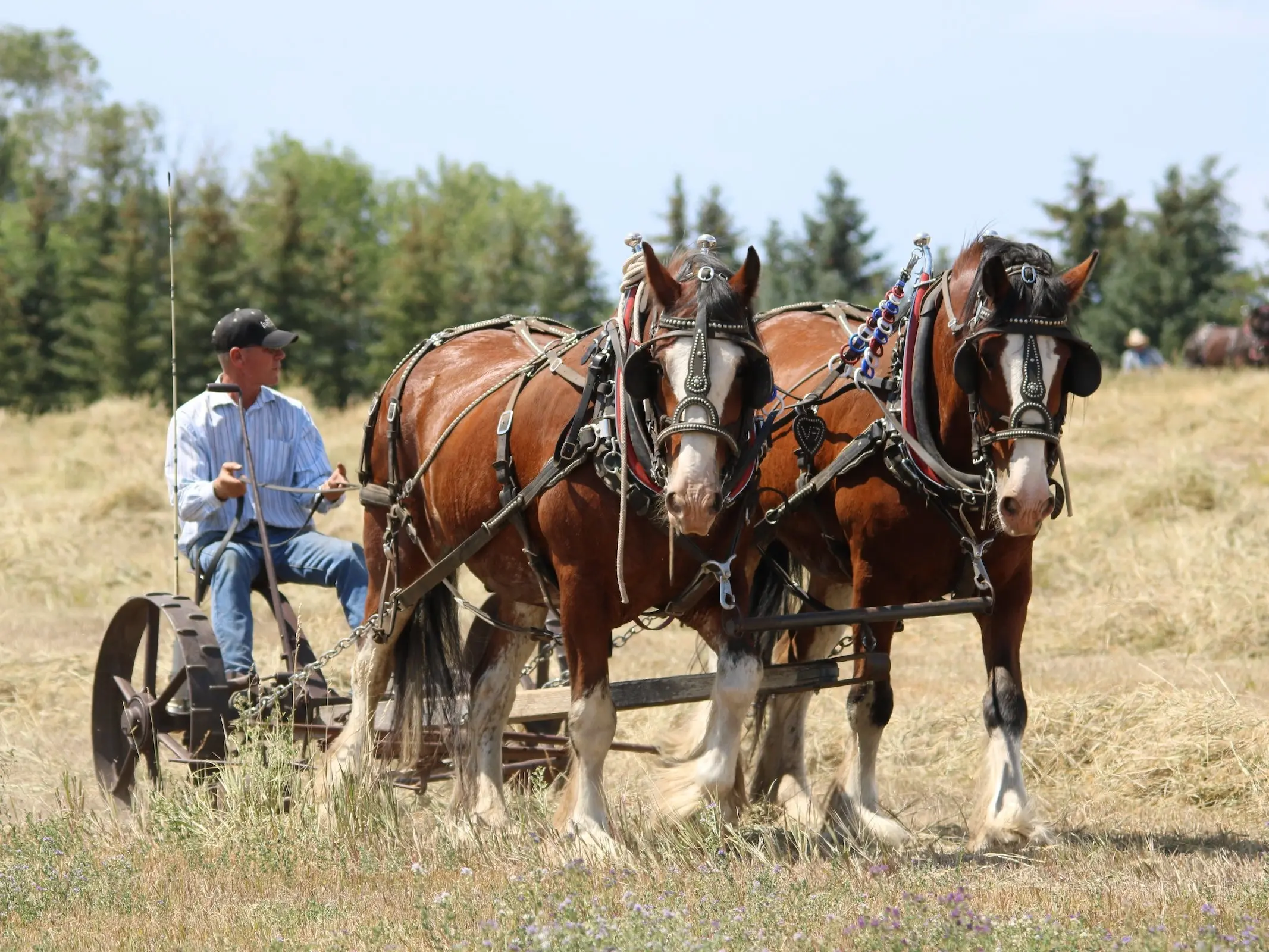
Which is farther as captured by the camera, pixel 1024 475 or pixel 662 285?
pixel 662 285

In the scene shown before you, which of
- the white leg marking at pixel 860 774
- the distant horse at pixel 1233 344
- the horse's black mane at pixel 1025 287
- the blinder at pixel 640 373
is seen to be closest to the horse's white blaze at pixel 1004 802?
the white leg marking at pixel 860 774

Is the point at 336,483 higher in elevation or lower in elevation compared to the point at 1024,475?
higher

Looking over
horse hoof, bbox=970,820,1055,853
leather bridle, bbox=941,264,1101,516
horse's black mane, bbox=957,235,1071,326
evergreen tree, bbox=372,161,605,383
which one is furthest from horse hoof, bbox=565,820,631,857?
evergreen tree, bbox=372,161,605,383

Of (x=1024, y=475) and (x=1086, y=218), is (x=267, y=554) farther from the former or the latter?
(x=1086, y=218)

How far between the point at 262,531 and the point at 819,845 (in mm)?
2718

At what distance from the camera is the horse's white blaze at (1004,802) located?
5.25 metres

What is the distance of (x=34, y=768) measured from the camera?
7391 mm

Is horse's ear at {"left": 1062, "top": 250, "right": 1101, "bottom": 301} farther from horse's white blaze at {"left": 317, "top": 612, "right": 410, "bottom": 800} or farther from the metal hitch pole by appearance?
the metal hitch pole

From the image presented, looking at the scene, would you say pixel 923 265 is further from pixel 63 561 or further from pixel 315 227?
pixel 315 227

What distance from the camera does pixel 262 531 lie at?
6605 millimetres

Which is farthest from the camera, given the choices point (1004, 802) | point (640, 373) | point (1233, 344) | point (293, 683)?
point (1233, 344)

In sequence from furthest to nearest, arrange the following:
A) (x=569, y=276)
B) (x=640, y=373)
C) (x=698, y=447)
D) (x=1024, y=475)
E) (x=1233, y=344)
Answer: (x=569, y=276), (x=1233, y=344), (x=640, y=373), (x=1024, y=475), (x=698, y=447)

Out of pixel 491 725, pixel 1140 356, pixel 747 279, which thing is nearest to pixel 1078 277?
pixel 747 279

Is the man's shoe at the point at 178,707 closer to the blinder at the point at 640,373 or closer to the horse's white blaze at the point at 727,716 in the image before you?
the horse's white blaze at the point at 727,716
